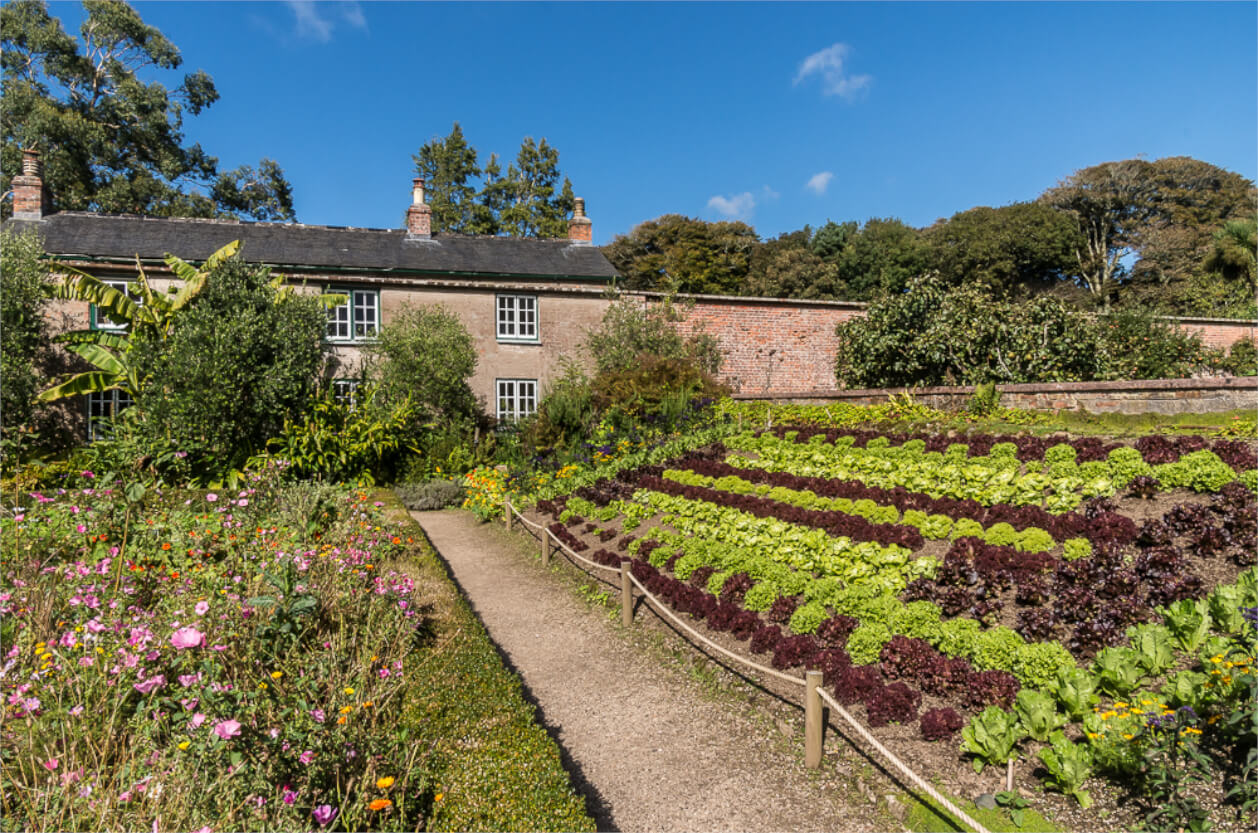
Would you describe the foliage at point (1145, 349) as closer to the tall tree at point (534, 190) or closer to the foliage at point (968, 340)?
the foliage at point (968, 340)

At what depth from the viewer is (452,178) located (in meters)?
39.0

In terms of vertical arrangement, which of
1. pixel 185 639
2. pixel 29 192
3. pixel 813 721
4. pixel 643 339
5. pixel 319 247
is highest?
pixel 29 192

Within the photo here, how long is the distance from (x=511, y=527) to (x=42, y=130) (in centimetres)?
2831

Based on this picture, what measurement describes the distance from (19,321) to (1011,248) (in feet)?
145

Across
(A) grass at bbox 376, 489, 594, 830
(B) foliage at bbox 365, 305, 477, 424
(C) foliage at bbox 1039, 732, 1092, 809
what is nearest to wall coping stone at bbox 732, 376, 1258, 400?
(C) foliage at bbox 1039, 732, 1092, 809

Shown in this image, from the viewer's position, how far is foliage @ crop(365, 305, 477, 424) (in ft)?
58.3

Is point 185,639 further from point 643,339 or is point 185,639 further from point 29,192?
point 29,192

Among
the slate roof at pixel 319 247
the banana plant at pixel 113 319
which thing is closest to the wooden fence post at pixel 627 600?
the banana plant at pixel 113 319

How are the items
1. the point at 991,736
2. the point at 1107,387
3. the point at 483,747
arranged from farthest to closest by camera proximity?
the point at 1107,387, the point at 483,747, the point at 991,736

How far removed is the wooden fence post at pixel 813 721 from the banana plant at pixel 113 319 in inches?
649

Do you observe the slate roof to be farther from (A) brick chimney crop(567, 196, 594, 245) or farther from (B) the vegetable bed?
(B) the vegetable bed

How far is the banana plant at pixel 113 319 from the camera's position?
1585 centimetres

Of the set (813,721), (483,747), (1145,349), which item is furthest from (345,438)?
(1145,349)

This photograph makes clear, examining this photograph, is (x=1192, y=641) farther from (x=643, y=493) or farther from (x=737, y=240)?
(x=737, y=240)
